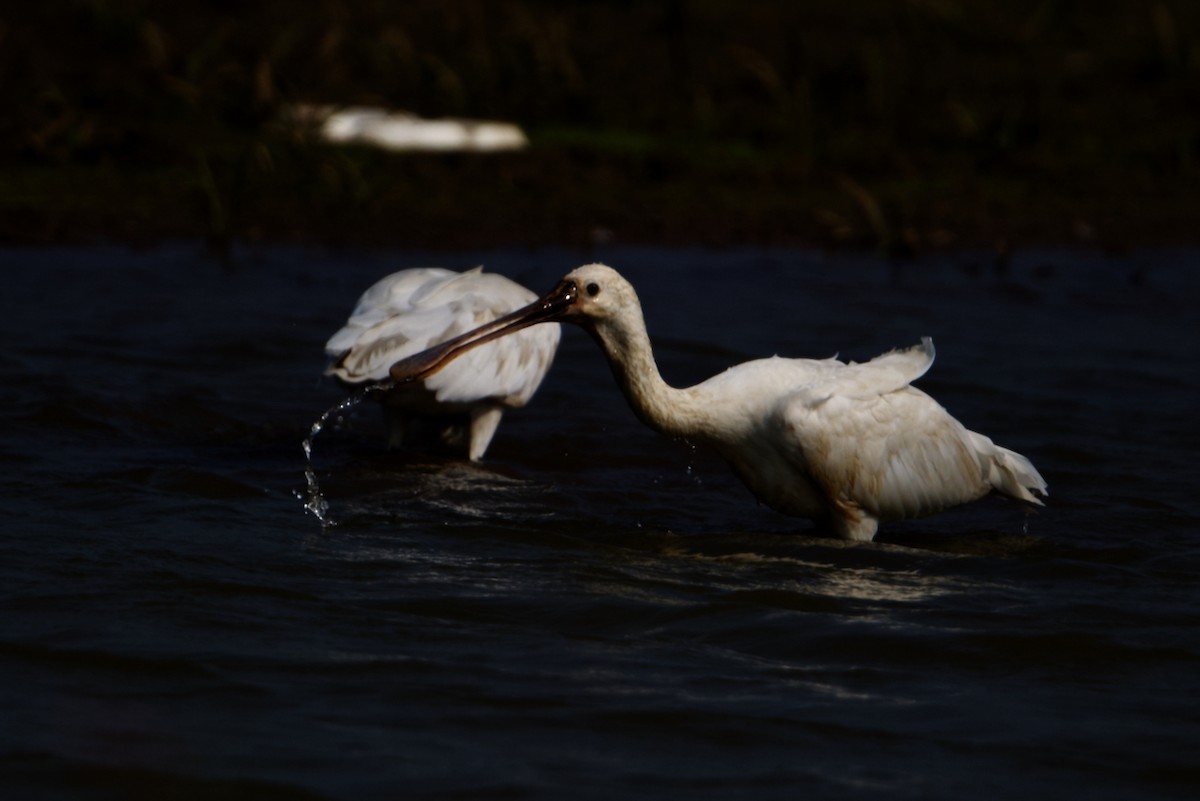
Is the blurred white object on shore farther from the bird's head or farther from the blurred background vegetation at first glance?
the bird's head

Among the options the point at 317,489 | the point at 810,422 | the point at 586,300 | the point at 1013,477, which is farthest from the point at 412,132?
the point at 810,422

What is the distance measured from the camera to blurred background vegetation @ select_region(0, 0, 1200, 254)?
1319 centimetres

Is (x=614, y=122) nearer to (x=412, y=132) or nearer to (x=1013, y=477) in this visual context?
(x=412, y=132)

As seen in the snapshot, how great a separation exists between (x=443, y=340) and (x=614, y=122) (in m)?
8.31

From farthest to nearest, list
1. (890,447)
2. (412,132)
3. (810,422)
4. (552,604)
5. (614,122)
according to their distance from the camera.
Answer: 1. (614,122)
2. (412,132)
3. (890,447)
4. (810,422)
5. (552,604)

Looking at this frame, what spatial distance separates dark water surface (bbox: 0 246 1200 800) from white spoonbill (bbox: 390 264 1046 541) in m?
0.19

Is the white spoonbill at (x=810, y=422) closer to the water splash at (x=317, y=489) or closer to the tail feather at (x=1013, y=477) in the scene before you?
the tail feather at (x=1013, y=477)

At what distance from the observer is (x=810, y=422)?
6105 millimetres

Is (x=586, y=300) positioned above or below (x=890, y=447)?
above

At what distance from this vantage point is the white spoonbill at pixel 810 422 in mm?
5988

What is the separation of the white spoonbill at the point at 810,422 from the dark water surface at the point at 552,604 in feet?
0.63

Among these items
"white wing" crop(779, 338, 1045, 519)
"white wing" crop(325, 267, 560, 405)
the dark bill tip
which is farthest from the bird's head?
"white wing" crop(325, 267, 560, 405)

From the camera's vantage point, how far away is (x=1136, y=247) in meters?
13.7

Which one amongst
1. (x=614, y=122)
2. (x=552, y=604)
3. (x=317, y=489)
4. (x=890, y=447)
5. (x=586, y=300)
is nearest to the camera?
(x=552, y=604)
